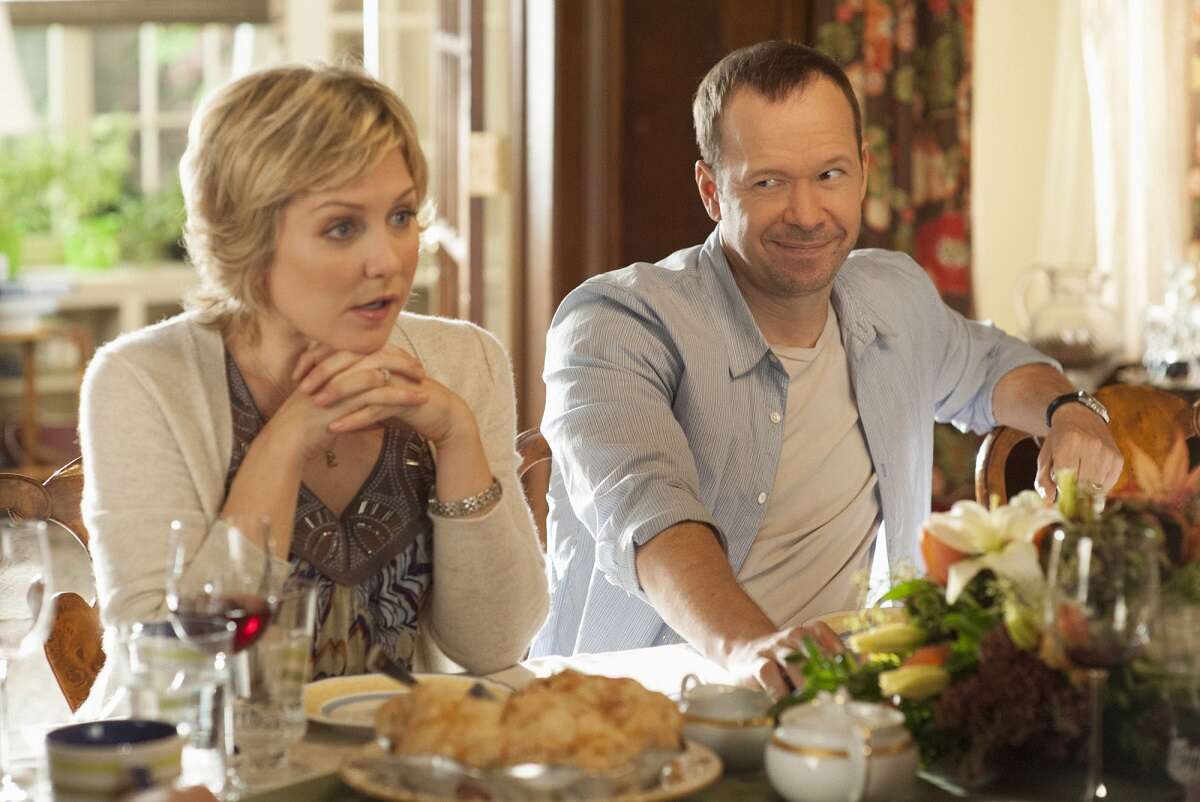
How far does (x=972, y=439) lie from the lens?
3.75m

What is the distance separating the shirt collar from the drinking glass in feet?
3.36

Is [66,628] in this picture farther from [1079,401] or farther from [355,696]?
[1079,401]

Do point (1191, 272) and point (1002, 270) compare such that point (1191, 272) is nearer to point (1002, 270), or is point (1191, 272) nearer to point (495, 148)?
point (1002, 270)

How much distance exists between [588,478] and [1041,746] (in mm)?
836

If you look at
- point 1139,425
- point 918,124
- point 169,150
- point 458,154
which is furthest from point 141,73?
point 1139,425

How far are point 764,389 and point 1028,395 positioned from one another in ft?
1.36

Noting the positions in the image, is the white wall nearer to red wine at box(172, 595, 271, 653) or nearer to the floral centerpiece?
the floral centerpiece

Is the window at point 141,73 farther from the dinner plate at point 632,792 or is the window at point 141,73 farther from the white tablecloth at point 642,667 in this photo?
the dinner plate at point 632,792

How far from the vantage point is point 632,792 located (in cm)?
117

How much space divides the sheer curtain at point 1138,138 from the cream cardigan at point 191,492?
9.77ft

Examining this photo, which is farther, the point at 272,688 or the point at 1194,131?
the point at 1194,131

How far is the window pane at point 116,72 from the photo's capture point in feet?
24.2

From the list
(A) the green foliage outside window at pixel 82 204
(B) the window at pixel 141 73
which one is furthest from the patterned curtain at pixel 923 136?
(B) the window at pixel 141 73

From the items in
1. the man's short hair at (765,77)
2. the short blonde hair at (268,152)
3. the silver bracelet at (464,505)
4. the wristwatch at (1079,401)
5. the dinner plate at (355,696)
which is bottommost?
the dinner plate at (355,696)
